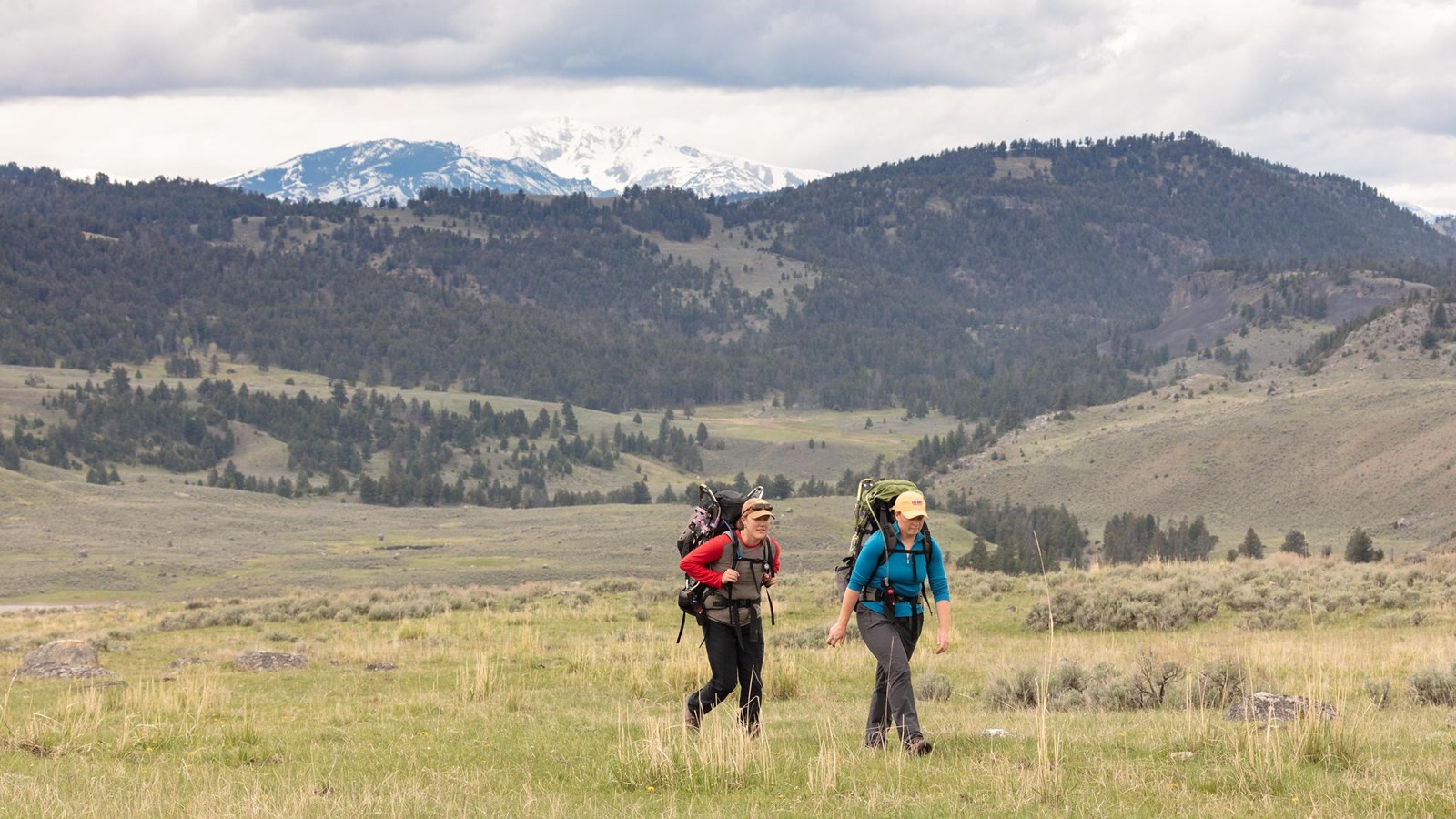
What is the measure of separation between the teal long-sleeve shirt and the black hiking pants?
0.93 metres

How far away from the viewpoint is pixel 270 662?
1823 cm

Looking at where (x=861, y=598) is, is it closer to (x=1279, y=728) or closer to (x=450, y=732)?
(x=1279, y=728)

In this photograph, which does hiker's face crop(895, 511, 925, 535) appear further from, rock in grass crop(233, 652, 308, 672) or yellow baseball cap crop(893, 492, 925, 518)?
rock in grass crop(233, 652, 308, 672)

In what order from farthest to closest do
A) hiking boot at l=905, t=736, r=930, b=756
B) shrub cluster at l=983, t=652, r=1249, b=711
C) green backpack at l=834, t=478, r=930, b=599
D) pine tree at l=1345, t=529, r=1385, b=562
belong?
1. pine tree at l=1345, t=529, r=1385, b=562
2. shrub cluster at l=983, t=652, r=1249, b=711
3. green backpack at l=834, t=478, r=930, b=599
4. hiking boot at l=905, t=736, r=930, b=756

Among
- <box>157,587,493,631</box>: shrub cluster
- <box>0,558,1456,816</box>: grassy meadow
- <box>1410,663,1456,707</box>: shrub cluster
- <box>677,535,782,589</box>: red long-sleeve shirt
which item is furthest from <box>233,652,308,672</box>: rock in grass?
<box>1410,663,1456,707</box>: shrub cluster

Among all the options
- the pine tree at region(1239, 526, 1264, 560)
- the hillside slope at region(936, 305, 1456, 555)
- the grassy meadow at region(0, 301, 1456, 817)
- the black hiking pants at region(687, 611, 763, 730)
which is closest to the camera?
the grassy meadow at region(0, 301, 1456, 817)

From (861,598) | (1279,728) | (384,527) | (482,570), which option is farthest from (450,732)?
(384,527)

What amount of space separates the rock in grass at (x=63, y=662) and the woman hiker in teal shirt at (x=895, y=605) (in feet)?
38.6

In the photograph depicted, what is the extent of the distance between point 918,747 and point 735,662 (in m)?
1.70

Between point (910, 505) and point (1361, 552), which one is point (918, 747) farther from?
point (1361, 552)

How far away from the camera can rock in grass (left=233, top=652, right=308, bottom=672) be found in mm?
18016

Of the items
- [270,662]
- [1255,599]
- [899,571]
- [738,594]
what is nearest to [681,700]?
[738,594]

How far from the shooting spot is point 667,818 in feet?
25.3

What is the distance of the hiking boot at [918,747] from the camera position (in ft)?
30.9
